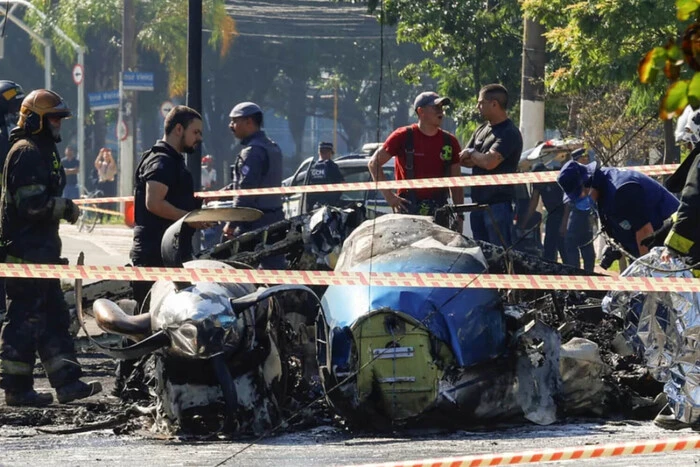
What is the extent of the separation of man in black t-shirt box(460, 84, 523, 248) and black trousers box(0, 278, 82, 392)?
10.7 ft

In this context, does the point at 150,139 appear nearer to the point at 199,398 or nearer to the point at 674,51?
the point at 199,398

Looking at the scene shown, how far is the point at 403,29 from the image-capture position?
66.2ft

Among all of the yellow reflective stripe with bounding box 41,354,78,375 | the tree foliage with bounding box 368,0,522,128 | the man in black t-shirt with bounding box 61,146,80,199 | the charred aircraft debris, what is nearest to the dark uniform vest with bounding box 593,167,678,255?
the charred aircraft debris

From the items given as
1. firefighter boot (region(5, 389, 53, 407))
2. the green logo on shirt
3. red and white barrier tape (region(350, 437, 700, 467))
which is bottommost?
firefighter boot (region(5, 389, 53, 407))

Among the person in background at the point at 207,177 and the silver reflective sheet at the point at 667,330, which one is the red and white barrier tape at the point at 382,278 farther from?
the person in background at the point at 207,177

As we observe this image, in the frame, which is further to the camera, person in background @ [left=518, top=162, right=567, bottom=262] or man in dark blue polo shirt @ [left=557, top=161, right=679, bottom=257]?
person in background @ [left=518, top=162, right=567, bottom=262]

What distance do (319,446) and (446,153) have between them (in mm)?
3760

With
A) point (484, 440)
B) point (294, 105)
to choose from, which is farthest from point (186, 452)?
point (294, 105)

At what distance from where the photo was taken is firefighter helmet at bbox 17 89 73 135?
8461 millimetres

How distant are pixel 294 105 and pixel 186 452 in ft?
175

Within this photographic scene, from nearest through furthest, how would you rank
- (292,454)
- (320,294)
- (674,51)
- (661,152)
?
1. (674,51)
2. (292,454)
3. (320,294)
4. (661,152)

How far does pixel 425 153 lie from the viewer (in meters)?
9.91

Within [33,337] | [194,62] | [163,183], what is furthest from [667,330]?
[194,62]

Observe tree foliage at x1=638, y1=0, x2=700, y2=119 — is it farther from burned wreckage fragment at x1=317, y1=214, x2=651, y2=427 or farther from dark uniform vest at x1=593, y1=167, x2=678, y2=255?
dark uniform vest at x1=593, y1=167, x2=678, y2=255
